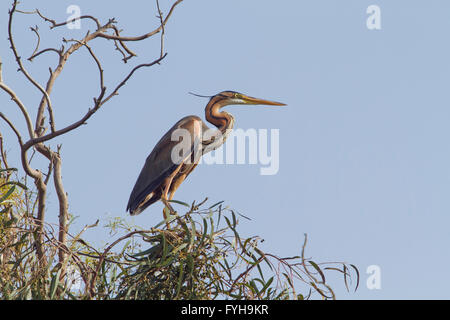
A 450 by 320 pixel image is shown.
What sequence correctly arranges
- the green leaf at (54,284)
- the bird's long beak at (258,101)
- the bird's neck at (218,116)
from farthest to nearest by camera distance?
the bird's long beak at (258,101) < the bird's neck at (218,116) < the green leaf at (54,284)

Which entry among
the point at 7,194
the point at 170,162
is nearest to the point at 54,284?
the point at 7,194

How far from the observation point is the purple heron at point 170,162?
6.15 meters

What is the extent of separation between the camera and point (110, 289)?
413 centimetres

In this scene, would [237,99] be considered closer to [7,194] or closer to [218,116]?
[218,116]

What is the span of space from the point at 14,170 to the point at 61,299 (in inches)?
39.8

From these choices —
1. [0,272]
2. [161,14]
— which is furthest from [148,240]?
[161,14]

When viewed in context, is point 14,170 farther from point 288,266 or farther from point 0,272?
point 288,266

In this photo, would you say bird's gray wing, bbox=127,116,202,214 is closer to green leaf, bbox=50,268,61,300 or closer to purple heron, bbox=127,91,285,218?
purple heron, bbox=127,91,285,218

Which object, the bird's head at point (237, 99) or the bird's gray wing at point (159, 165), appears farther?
the bird's head at point (237, 99)

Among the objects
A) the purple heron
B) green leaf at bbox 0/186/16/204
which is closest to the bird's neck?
the purple heron

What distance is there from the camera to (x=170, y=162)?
6266 millimetres

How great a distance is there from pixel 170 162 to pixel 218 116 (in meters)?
0.73

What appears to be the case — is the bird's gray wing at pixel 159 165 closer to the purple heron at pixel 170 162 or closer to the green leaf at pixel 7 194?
the purple heron at pixel 170 162

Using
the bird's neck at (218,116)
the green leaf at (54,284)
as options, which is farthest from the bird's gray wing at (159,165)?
the green leaf at (54,284)
